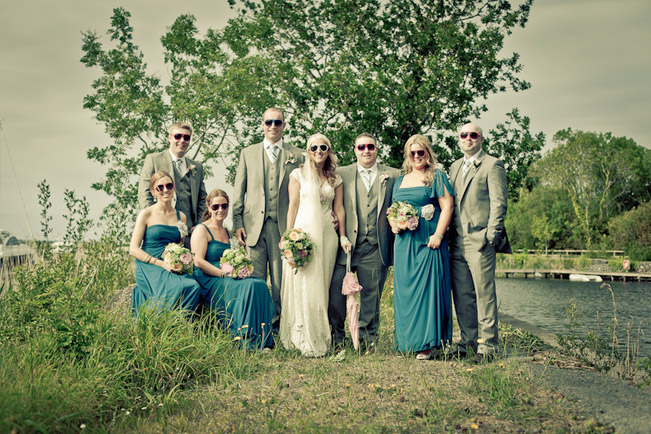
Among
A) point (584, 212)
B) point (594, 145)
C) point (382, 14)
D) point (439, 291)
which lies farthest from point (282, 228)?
point (594, 145)

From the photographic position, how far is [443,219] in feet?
19.1

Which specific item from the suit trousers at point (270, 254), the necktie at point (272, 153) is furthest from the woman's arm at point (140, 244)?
the necktie at point (272, 153)

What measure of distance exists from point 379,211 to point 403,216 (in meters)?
0.48

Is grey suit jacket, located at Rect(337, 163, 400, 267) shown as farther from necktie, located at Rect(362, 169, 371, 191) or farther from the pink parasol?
the pink parasol

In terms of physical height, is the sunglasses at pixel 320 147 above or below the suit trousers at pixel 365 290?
above

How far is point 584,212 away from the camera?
5153cm

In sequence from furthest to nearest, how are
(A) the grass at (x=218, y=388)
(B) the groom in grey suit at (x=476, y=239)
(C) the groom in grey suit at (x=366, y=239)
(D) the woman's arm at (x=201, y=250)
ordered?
(C) the groom in grey suit at (x=366, y=239) < (D) the woman's arm at (x=201, y=250) < (B) the groom in grey suit at (x=476, y=239) < (A) the grass at (x=218, y=388)

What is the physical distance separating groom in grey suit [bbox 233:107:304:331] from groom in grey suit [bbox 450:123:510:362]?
1.92 m

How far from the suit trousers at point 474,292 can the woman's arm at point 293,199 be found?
182cm

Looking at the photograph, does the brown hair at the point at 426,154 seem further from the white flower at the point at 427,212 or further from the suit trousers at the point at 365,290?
the suit trousers at the point at 365,290

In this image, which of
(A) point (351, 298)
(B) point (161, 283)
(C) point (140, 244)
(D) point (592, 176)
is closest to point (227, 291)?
(B) point (161, 283)

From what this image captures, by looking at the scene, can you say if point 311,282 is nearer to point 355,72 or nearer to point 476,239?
point 476,239

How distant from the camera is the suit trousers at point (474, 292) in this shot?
5.80 m

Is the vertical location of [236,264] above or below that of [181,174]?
below
